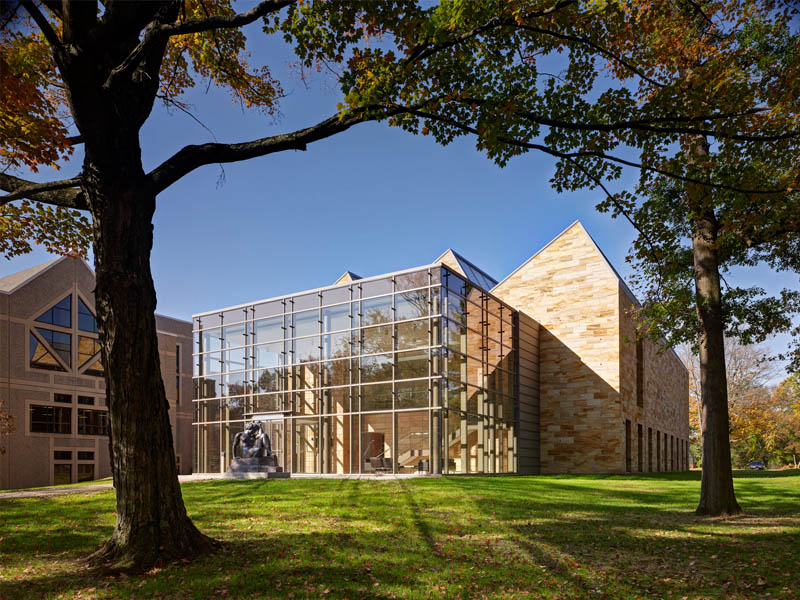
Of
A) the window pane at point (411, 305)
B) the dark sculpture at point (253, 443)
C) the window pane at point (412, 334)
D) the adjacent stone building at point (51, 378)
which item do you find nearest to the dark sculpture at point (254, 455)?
the dark sculpture at point (253, 443)

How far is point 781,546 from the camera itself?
9.55m

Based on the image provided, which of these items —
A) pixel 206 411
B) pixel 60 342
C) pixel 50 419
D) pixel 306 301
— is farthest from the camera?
pixel 60 342

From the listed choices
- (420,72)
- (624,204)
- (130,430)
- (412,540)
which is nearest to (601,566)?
(412,540)

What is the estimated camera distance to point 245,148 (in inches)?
336

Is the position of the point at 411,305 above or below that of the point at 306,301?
below

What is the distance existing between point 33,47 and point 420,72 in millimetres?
5813

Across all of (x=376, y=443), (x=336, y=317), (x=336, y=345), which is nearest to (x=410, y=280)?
(x=336, y=317)

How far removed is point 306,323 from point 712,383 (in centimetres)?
2310

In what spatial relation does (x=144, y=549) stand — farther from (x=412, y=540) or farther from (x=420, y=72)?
(x=420, y=72)

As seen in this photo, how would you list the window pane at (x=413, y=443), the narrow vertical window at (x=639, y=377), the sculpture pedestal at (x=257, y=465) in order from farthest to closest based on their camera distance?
the narrow vertical window at (x=639, y=377)
the window pane at (x=413, y=443)
the sculpture pedestal at (x=257, y=465)

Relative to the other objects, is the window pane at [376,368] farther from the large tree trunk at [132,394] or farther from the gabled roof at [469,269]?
the large tree trunk at [132,394]

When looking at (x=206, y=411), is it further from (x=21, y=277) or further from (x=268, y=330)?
(x=21, y=277)

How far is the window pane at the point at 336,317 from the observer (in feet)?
102

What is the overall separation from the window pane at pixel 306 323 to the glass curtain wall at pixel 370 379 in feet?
0.22
